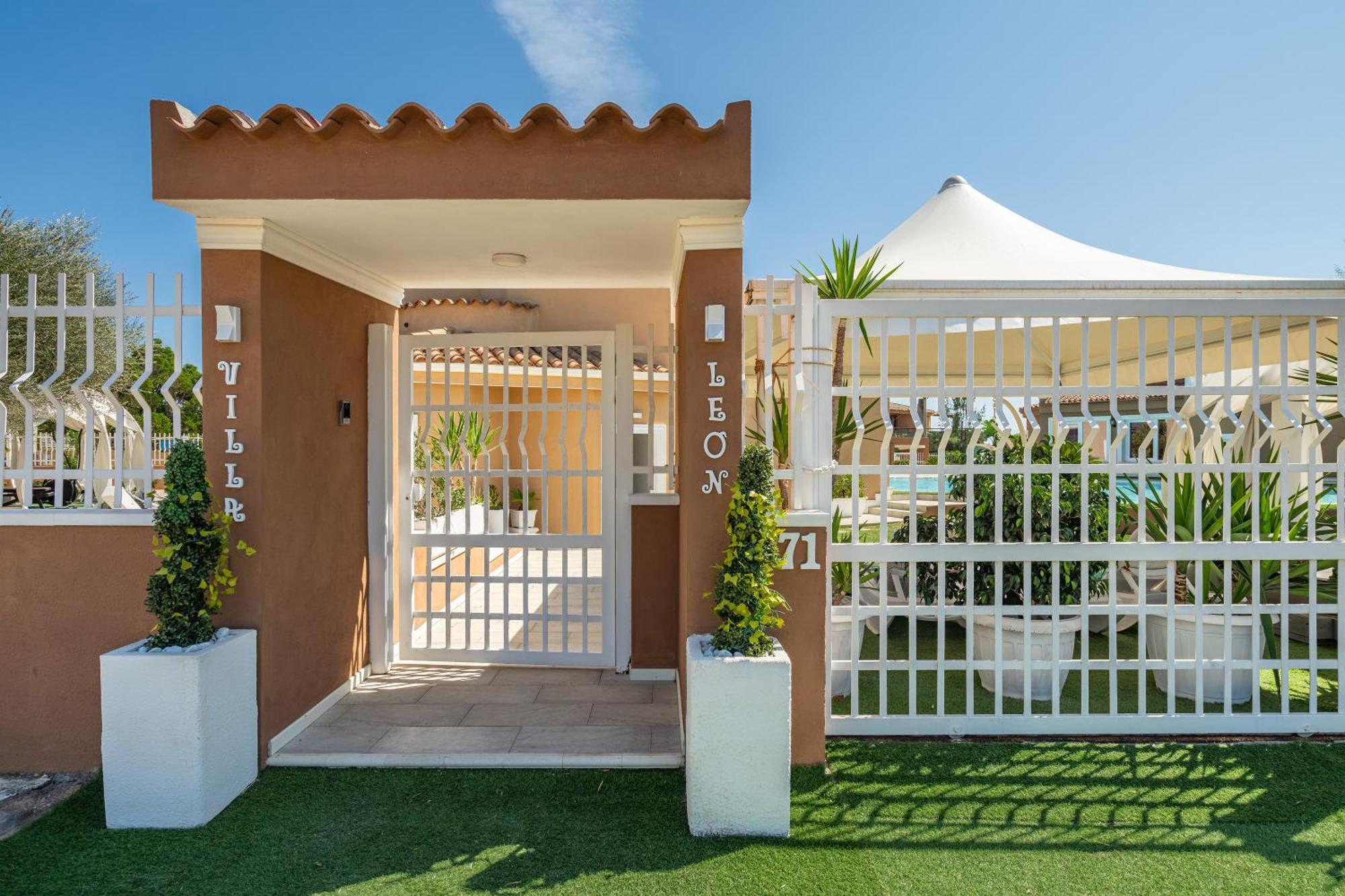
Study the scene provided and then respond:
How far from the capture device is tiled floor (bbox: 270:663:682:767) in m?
4.26

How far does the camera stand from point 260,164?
3.78m

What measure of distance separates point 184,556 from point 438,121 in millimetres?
2444

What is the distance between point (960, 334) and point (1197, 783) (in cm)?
371

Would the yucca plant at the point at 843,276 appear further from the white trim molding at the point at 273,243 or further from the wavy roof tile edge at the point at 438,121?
the white trim molding at the point at 273,243

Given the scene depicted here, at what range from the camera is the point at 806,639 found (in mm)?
4188

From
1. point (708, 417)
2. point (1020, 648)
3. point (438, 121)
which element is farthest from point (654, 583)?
point (438, 121)

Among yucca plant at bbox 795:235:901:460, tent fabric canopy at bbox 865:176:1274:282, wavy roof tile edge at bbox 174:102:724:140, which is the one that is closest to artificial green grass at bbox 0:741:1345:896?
yucca plant at bbox 795:235:901:460

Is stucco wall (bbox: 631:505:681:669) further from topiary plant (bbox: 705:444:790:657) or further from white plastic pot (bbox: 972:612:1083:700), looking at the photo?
white plastic pot (bbox: 972:612:1083:700)

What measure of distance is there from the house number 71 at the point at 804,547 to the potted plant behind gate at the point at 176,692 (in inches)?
114

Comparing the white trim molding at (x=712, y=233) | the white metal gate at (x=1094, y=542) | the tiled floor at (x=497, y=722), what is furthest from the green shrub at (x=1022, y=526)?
the white trim molding at (x=712, y=233)

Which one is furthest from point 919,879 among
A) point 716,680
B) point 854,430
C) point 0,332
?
point 0,332

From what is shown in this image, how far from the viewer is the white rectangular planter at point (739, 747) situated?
3504 millimetres

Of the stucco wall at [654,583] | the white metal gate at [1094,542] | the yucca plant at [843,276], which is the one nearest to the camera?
the white metal gate at [1094,542]

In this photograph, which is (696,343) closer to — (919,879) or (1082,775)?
(919,879)
